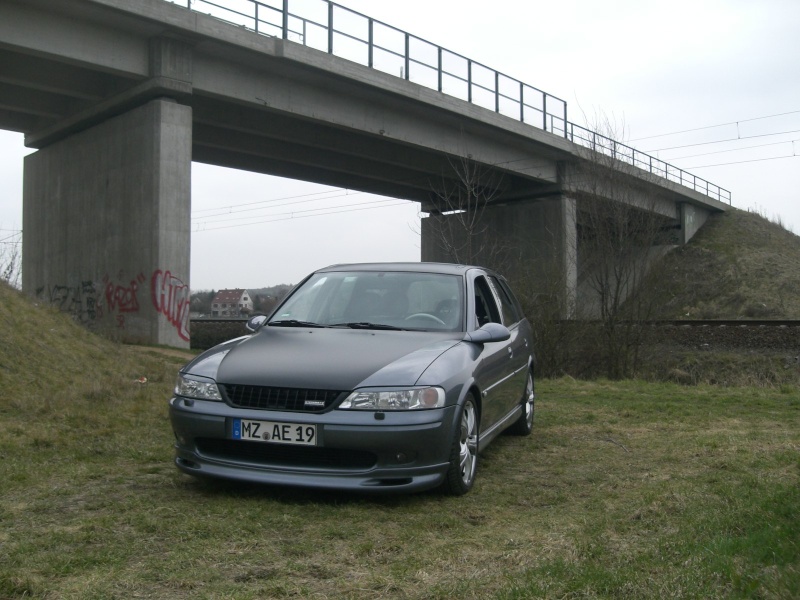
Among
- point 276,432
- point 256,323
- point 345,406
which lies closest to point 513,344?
point 256,323

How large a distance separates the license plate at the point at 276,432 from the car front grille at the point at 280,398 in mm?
101

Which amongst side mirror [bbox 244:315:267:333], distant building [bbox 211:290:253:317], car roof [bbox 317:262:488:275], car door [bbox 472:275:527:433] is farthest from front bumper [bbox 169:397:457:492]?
Result: distant building [bbox 211:290:253:317]

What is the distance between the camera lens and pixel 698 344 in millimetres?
27156

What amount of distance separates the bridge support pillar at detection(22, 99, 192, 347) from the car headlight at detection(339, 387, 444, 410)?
16481mm

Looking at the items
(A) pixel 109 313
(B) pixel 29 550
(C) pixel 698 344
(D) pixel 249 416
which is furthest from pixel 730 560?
(C) pixel 698 344

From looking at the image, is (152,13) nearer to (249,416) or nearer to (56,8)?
(56,8)

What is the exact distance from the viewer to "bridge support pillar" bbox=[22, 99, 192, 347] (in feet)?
69.3

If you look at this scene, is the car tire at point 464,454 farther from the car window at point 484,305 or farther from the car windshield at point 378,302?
the car window at point 484,305

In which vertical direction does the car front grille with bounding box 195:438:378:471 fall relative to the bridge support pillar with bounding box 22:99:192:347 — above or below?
below

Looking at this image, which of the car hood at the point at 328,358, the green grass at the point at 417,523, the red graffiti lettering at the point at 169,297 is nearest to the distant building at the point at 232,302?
the red graffiti lettering at the point at 169,297

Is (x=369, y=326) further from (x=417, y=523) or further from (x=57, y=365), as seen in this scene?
(x=57, y=365)

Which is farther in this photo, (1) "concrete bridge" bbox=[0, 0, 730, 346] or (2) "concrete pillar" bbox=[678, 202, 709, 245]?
(2) "concrete pillar" bbox=[678, 202, 709, 245]

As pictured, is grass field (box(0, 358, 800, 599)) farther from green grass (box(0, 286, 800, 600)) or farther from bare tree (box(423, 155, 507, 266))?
bare tree (box(423, 155, 507, 266))

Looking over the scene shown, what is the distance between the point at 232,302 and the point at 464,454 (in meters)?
47.9
